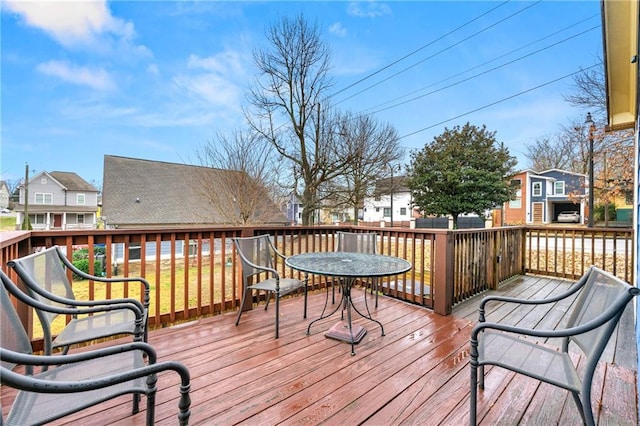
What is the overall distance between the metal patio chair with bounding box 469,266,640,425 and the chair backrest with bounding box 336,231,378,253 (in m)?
1.96

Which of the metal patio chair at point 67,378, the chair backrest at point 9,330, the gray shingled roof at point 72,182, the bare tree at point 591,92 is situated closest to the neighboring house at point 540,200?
the bare tree at point 591,92

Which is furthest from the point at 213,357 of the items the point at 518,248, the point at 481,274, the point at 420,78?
the point at 420,78

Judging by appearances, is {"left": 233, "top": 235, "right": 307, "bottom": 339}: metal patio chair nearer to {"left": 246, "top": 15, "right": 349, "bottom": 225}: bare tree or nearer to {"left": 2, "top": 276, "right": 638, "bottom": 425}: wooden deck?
{"left": 2, "top": 276, "right": 638, "bottom": 425}: wooden deck

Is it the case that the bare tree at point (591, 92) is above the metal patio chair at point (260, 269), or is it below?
above

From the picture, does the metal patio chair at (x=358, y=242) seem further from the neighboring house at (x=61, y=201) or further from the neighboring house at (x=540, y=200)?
the neighboring house at (x=540, y=200)

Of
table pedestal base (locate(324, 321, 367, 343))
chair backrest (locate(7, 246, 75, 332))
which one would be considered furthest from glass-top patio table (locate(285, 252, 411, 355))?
chair backrest (locate(7, 246, 75, 332))

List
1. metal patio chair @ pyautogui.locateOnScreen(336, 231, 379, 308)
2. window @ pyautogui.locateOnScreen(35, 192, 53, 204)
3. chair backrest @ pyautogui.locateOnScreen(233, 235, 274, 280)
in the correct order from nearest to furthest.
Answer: chair backrest @ pyautogui.locateOnScreen(233, 235, 274, 280), metal patio chair @ pyautogui.locateOnScreen(336, 231, 379, 308), window @ pyautogui.locateOnScreen(35, 192, 53, 204)

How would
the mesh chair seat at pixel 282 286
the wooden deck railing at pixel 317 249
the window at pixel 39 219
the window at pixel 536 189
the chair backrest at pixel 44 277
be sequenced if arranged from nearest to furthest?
the chair backrest at pixel 44 277 < the wooden deck railing at pixel 317 249 < the mesh chair seat at pixel 282 286 < the window at pixel 39 219 < the window at pixel 536 189

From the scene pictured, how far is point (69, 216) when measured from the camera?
20.8m

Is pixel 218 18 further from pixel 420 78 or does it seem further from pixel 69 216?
pixel 69 216

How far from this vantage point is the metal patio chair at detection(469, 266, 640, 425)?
1.22 m

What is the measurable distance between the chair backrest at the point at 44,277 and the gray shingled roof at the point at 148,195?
11.0m

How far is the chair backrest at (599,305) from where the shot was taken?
1.19 m

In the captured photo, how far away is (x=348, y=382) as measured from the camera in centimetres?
198
